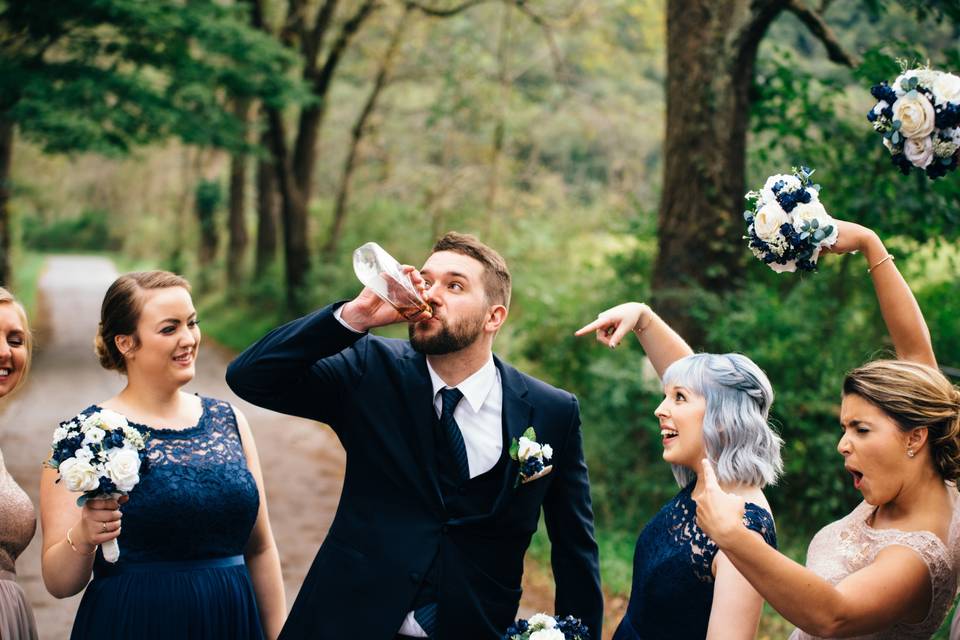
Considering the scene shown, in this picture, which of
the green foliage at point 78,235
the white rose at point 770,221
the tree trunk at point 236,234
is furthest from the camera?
the green foliage at point 78,235

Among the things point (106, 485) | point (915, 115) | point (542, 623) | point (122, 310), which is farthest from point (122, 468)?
point (915, 115)

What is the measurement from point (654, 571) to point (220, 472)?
5.37 feet

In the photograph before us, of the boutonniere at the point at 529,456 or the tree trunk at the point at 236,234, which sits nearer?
the boutonniere at the point at 529,456

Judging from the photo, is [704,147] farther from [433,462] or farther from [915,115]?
[433,462]

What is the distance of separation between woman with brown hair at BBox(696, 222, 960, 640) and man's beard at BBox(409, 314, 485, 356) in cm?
116

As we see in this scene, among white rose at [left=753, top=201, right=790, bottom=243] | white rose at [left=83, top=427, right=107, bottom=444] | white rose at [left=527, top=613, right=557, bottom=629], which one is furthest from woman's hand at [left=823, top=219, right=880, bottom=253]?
white rose at [left=83, top=427, right=107, bottom=444]

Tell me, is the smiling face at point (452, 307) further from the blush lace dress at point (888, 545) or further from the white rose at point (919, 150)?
the white rose at point (919, 150)

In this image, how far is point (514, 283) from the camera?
15.4 metres

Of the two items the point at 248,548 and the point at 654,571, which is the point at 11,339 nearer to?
the point at 248,548

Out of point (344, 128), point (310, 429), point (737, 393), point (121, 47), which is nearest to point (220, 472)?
point (737, 393)

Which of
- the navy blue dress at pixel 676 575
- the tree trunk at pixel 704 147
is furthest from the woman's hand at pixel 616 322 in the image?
the tree trunk at pixel 704 147

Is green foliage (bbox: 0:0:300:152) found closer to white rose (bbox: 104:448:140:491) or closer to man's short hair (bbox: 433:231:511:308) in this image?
man's short hair (bbox: 433:231:511:308)

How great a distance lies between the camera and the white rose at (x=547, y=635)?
2857 mm

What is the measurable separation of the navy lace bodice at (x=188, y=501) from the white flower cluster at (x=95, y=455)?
34 cm
